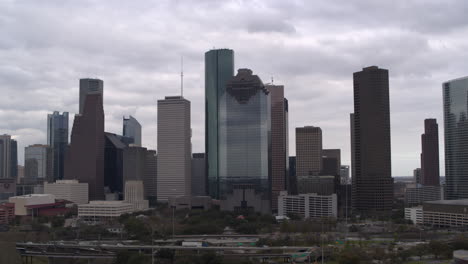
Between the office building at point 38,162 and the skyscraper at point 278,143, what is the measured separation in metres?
84.1

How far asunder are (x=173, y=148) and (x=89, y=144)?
75.9 ft

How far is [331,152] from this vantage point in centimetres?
16250

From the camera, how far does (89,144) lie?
5256 inches

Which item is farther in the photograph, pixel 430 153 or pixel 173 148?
pixel 430 153

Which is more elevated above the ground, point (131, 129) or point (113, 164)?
point (131, 129)

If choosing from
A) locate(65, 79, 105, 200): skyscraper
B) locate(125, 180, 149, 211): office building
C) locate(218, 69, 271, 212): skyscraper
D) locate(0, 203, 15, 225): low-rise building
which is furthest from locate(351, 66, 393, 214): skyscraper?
locate(0, 203, 15, 225): low-rise building

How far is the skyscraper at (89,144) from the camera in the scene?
13338cm

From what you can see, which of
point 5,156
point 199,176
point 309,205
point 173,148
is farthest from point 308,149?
point 5,156

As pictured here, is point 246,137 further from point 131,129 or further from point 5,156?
point 5,156

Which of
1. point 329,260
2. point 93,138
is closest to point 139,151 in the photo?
point 93,138

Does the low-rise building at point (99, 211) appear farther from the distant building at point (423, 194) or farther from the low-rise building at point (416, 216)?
the distant building at point (423, 194)

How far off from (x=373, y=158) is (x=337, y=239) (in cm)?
5488

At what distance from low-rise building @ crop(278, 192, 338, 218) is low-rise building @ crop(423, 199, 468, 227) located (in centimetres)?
1837

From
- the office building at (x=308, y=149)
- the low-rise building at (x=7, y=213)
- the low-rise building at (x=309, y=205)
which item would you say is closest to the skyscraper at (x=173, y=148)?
the office building at (x=308, y=149)
